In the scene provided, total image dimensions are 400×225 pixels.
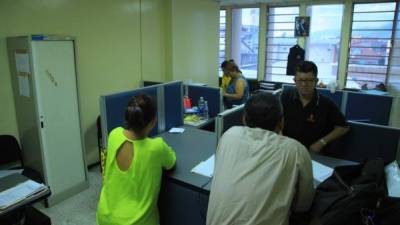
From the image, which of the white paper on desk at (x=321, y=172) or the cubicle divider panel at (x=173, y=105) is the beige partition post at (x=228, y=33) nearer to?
the cubicle divider panel at (x=173, y=105)

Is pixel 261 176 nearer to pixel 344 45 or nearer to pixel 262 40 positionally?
pixel 344 45

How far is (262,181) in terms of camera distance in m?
1.25

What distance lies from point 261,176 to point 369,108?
7.94 ft

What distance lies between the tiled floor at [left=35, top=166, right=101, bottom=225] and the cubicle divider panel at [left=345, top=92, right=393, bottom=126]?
9.24ft

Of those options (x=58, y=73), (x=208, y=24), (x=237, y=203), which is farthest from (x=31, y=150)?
(x=208, y=24)

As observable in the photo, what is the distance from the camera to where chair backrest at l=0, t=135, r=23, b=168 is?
9.34 feet

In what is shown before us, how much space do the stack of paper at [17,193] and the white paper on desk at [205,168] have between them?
Answer: 105cm

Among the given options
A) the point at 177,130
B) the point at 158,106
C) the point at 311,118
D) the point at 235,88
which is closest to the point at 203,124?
the point at 177,130

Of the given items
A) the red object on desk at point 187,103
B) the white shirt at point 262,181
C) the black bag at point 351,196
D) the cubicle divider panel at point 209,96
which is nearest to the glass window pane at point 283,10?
the cubicle divider panel at point 209,96

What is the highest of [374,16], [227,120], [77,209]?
[374,16]

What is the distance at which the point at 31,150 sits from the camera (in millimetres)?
2969

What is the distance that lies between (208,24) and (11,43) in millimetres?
3518

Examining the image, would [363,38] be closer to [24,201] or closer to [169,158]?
[169,158]

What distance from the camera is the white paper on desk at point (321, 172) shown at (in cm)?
184
